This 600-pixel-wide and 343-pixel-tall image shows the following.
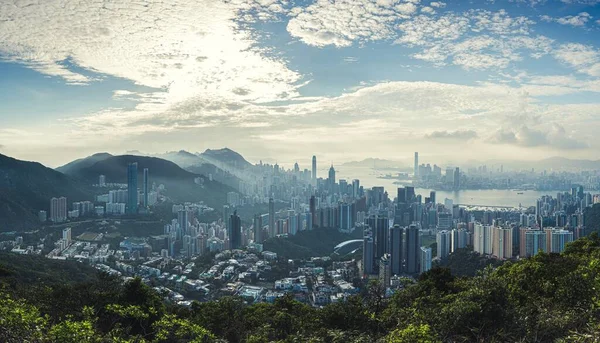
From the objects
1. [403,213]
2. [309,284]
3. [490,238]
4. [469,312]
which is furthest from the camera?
[403,213]

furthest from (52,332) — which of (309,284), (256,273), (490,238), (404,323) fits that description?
(490,238)

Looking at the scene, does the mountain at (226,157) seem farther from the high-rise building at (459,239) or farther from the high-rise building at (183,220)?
the high-rise building at (459,239)

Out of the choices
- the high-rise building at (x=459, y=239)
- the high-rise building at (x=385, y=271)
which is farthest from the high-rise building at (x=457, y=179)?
the high-rise building at (x=385, y=271)

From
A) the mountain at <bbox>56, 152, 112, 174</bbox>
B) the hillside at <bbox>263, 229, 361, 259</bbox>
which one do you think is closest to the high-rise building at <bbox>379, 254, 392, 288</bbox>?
the hillside at <bbox>263, 229, 361, 259</bbox>

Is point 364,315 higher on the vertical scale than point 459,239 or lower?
higher

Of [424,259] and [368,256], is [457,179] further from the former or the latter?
[368,256]

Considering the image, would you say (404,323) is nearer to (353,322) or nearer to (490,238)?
(353,322)

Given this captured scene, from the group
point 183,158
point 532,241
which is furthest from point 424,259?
point 183,158
